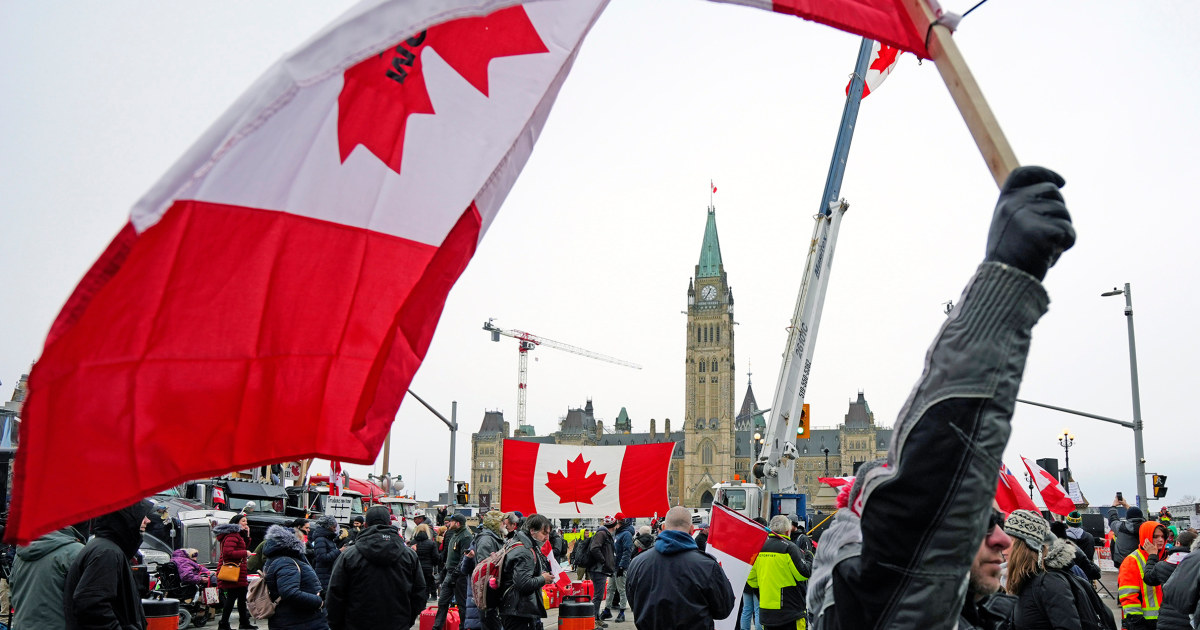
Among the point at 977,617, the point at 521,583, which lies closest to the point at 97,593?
the point at 521,583

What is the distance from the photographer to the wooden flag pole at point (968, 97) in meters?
1.97

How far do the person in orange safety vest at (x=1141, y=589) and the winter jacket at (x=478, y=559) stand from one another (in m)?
6.60

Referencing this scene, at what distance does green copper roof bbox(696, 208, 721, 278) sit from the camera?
14850 centimetres

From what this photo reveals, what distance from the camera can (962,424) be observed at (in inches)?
55.2

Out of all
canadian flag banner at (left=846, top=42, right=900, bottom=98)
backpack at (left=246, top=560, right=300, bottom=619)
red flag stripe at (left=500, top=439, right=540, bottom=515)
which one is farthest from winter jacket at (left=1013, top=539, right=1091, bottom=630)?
red flag stripe at (left=500, top=439, right=540, bottom=515)

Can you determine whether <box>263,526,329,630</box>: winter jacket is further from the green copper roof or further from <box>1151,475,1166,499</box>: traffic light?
the green copper roof

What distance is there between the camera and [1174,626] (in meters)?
7.07

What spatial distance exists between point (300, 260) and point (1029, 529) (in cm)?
399

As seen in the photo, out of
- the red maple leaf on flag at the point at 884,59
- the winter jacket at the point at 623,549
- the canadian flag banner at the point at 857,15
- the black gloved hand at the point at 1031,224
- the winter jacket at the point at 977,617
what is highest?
the red maple leaf on flag at the point at 884,59

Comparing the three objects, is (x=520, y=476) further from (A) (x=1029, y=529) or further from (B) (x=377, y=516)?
(A) (x=1029, y=529)

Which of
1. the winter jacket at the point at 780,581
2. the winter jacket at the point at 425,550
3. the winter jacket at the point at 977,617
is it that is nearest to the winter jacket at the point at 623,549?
the winter jacket at the point at 425,550

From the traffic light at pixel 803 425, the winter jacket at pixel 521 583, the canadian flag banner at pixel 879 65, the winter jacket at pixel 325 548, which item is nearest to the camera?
the winter jacket at pixel 521 583

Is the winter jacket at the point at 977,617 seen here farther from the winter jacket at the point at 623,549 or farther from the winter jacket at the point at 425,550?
the winter jacket at the point at 623,549

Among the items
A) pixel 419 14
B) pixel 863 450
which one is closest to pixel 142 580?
pixel 419 14
